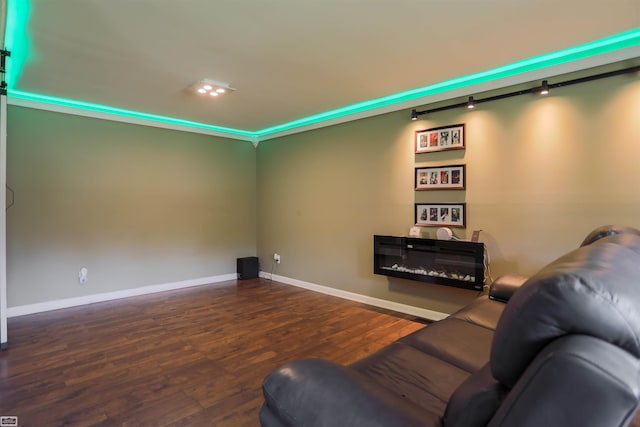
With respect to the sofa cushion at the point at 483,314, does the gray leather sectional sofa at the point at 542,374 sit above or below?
above

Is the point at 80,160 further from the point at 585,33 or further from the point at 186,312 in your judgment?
the point at 585,33

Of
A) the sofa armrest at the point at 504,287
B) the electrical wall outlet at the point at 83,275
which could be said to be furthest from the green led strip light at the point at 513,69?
the electrical wall outlet at the point at 83,275

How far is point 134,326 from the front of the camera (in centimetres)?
350

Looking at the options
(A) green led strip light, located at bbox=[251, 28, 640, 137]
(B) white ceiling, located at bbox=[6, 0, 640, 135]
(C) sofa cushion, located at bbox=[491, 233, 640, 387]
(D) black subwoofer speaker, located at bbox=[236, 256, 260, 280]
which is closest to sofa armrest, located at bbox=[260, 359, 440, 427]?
(C) sofa cushion, located at bbox=[491, 233, 640, 387]

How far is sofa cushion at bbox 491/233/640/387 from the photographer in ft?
2.26

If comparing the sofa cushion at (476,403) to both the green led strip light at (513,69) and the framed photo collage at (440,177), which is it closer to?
the framed photo collage at (440,177)

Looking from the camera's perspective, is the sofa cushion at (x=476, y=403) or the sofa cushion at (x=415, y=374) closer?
the sofa cushion at (x=476, y=403)

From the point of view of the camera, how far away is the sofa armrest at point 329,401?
37.1 inches

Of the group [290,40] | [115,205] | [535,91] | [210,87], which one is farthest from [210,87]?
[535,91]

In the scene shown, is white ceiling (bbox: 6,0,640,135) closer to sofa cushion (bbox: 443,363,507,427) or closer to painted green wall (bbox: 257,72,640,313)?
painted green wall (bbox: 257,72,640,313)

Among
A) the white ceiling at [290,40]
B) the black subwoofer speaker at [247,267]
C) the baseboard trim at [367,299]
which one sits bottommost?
the baseboard trim at [367,299]

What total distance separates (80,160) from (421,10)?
4.26m

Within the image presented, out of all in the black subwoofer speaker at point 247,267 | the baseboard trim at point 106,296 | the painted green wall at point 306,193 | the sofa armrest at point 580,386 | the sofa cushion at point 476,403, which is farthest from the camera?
the black subwoofer speaker at point 247,267

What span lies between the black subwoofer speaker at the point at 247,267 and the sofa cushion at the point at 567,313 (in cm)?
514
